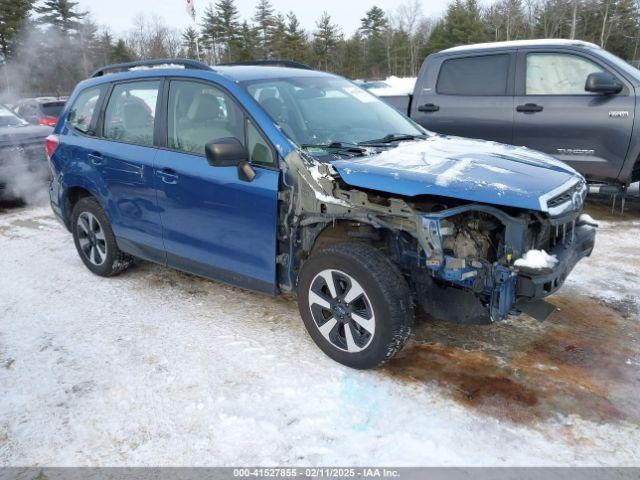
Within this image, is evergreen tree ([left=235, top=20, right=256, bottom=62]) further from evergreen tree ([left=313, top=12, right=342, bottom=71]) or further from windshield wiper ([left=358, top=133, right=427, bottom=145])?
windshield wiper ([left=358, top=133, right=427, bottom=145])

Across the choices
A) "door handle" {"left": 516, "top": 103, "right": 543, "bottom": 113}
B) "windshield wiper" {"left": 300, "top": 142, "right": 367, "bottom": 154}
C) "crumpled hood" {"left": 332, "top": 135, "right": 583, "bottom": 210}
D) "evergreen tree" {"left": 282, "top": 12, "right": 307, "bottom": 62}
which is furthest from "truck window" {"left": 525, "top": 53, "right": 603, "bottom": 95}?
"evergreen tree" {"left": 282, "top": 12, "right": 307, "bottom": 62}

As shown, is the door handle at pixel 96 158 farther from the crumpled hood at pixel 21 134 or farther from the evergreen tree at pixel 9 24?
the evergreen tree at pixel 9 24

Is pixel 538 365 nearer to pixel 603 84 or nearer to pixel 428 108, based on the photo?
pixel 603 84

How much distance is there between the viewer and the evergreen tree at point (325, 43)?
49281 mm

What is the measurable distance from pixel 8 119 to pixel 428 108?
698 centimetres

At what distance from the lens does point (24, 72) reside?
39125 mm

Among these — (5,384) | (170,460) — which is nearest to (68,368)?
(5,384)

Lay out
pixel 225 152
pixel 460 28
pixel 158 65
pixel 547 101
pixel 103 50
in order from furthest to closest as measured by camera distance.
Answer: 1. pixel 103 50
2. pixel 460 28
3. pixel 547 101
4. pixel 158 65
5. pixel 225 152

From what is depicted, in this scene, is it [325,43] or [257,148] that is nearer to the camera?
[257,148]

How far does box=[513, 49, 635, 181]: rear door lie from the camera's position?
5621mm

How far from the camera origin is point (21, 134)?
7.98 m

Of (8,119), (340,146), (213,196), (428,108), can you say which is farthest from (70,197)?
(8,119)

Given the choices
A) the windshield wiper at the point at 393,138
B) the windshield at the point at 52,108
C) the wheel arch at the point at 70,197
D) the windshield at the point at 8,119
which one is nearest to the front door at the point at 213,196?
the windshield wiper at the point at 393,138

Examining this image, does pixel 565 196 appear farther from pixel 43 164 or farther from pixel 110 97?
pixel 43 164
